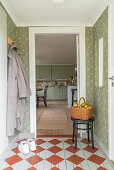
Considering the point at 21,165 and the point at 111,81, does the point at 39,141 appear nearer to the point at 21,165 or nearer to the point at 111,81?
the point at 21,165

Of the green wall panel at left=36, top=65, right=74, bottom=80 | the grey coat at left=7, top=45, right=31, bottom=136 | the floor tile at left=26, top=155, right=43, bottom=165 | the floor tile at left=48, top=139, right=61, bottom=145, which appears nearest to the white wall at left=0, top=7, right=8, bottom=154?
the grey coat at left=7, top=45, right=31, bottom=136

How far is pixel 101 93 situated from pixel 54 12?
1.62 metres

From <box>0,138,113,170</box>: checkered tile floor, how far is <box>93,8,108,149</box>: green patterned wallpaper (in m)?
0.30

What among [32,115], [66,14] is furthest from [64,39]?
[32,115]

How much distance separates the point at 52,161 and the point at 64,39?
3387mm

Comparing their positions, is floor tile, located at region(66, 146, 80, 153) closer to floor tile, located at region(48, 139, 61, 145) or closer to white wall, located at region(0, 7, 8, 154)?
floor tile, located at region(48, 139, 61, 145)

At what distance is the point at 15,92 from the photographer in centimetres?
236

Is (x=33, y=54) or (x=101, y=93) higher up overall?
(x=33, y=54)

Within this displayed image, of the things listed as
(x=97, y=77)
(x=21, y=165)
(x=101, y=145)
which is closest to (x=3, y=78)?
(x=21, y=165)

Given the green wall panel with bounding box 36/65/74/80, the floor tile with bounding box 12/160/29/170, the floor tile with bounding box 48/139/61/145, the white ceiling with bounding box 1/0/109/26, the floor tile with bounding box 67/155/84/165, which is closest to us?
the floor tile with bounding box 12/160/29/170

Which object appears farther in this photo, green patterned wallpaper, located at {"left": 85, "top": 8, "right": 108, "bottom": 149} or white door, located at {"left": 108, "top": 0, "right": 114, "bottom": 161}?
green patterned wallpaper, located at {"left": 85, "top": 8, "right": 108, "bottom": 149}

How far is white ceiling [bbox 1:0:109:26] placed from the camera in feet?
7.09

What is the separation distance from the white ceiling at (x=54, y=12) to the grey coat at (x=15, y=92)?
0.64m

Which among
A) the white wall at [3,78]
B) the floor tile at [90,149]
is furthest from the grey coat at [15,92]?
the floor tile at [90,149]
